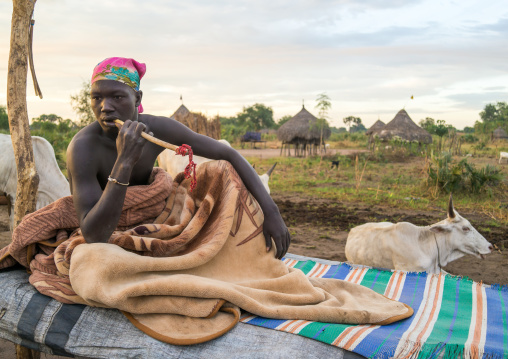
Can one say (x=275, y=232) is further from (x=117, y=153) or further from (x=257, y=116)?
(x=257, y=116)

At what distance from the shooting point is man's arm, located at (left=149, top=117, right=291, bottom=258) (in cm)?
229

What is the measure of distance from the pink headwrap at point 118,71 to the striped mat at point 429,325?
1250 mm

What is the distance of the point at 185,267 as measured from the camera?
2039 millimetres

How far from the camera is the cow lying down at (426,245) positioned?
12.8 feet

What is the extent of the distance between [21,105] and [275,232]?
2.15 metres

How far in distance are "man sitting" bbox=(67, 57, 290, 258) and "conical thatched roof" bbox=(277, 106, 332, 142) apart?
1755cm

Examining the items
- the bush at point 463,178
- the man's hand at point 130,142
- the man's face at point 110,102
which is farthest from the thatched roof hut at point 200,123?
the man's hand at point 130,142

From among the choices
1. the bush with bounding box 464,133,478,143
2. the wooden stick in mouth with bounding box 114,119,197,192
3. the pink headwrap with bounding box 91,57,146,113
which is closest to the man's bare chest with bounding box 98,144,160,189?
the wooden stick in mouth with bounding box 114,119,197,192

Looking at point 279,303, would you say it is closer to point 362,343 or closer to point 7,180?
point 362,343

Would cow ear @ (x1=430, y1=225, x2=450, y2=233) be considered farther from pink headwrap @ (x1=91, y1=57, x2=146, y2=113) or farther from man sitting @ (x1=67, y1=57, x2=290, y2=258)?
pink headwrap @ (x1=91, y1=57, x2=146, y2=113)

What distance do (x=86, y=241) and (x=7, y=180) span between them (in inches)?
122

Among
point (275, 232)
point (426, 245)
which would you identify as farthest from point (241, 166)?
point (426, 245)

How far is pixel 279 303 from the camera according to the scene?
2.04 meters

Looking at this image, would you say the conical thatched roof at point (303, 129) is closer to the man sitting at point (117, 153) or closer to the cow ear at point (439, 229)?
the cow ear at point (439, 229)
